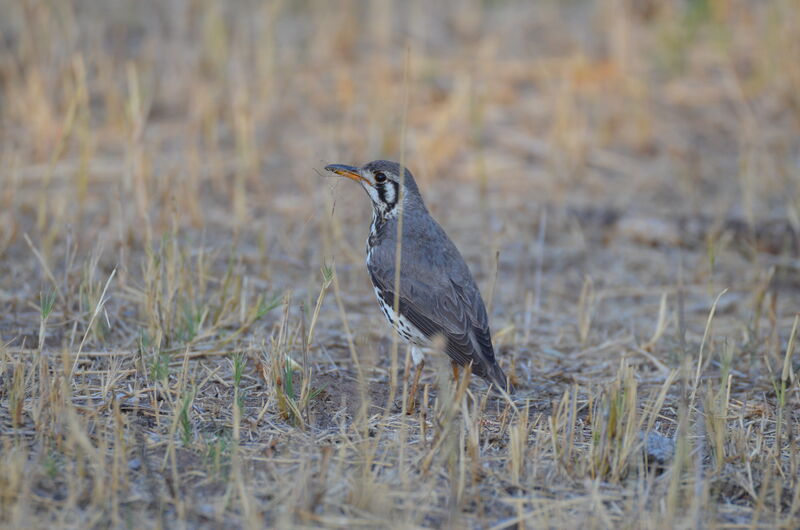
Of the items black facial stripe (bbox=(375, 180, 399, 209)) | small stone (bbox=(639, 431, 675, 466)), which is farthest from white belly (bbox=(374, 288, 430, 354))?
small stone (bbox=(639, 431, 675, 466))

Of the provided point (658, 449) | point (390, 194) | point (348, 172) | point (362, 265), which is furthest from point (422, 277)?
point (362, 265)

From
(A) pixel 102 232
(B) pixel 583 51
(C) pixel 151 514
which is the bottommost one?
(C) pixel 151 514

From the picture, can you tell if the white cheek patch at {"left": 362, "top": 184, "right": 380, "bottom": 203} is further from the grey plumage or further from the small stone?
the small stone

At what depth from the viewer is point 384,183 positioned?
653 centimetres

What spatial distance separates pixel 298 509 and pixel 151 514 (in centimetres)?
63

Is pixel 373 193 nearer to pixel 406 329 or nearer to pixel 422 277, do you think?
pixel 422 277

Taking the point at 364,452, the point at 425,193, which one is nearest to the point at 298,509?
the point at 364,452

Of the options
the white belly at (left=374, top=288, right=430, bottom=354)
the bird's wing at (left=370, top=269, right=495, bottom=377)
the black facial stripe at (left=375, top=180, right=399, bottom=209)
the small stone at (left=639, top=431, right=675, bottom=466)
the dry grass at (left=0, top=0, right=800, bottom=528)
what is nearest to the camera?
the dry grass at (left=0, top=0, right=800, bottom=528)

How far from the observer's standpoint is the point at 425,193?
9.47m

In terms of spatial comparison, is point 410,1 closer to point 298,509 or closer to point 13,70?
point 13,70

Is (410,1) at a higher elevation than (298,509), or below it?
higher

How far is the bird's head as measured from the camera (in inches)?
255

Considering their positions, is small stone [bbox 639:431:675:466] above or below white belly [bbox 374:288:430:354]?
below

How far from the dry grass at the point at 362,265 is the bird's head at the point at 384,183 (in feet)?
2.24
